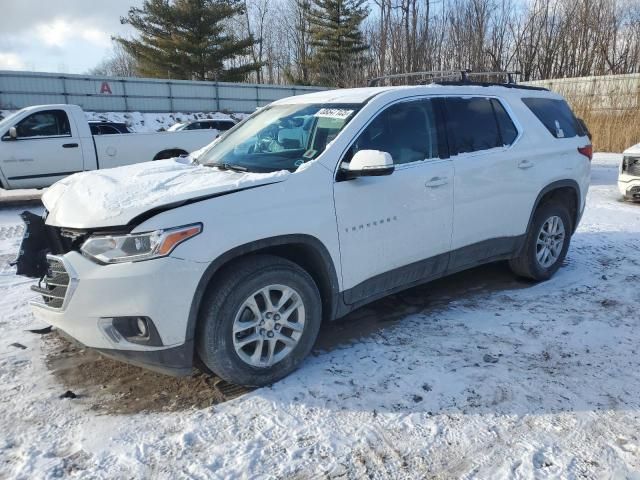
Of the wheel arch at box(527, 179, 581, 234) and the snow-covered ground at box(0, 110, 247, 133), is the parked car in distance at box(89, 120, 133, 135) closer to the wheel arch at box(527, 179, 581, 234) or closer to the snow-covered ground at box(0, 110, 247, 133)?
the wheel arch at box(527, 179, 581, 234)

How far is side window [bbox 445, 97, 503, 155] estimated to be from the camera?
4215 mm

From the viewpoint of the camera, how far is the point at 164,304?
2.76 meters

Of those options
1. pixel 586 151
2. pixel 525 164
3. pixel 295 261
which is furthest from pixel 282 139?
pixel 586 151

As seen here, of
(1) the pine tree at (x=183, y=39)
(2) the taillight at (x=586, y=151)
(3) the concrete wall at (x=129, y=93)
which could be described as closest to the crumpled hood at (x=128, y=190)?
(2) the taillight at (x=586, y=151)

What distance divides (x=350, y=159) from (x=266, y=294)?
1116 millimetres

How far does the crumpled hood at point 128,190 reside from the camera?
287 centimetres

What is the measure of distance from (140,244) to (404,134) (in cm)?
218

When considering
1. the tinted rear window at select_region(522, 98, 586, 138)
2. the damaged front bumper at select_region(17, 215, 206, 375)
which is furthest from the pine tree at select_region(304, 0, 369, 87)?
the damaged front bumper at select_region(17, 215, 206, 375)

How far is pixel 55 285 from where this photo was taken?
2.99m

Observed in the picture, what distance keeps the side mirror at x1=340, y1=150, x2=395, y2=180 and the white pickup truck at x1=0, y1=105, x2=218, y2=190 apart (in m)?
8.60

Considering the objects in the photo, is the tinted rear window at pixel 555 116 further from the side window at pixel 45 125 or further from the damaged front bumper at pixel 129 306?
the side window at pixel 45 125

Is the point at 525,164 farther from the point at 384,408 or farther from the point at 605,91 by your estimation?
the point at 605,91

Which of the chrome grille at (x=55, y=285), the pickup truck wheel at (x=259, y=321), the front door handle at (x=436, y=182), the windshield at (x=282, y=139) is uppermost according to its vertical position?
the windshield at (x=282, y=139)

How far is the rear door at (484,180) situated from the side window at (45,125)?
8.85 m
